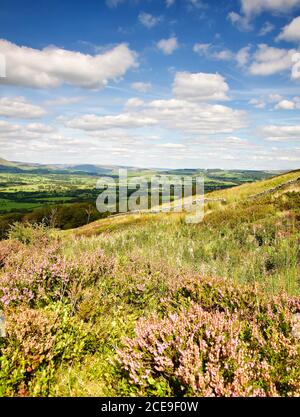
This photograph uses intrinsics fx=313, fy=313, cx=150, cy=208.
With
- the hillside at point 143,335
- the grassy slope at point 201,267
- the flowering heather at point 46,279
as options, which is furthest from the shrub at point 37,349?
the flowering heather at point 46,279

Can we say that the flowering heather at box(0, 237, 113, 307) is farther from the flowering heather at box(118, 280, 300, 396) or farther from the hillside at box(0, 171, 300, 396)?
the flowering heather at box(118, 280, 300, 396)

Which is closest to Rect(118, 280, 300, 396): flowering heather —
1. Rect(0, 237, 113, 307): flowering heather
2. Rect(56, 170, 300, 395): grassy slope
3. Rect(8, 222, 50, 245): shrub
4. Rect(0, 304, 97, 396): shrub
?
Rect(56, 170, 300, 395): grassy slope

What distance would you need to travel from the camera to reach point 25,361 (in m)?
3.43

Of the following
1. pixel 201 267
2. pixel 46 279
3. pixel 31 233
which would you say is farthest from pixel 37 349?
pixel 31 233

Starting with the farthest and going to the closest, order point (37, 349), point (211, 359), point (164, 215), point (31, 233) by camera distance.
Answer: point (164, 215), point (31, 233), point (37, 349), point (211, 359)

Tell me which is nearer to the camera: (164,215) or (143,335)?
(143,335)

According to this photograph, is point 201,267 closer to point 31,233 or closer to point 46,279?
point 46,279

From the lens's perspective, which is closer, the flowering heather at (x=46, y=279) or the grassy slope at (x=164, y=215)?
the flowering heather at (x=46, y=279)

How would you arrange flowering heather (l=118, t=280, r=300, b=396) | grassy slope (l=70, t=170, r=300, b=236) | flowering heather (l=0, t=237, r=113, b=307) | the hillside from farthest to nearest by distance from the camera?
grassy slope (l=70, t=170, r=300, b=236) < flowering heather (l=0, t=237, r=113, b=307) < the hillside < flowering heather (l=118, t=280, r=300, b=396)

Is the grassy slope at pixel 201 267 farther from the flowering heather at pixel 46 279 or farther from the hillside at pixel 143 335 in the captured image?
the flowering heather at pixel 46 279

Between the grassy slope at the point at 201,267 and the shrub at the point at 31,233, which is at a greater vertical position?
the grassy slope at the point at 201,267

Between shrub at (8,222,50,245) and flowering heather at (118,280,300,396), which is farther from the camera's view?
shrub at (8,222,50,245)

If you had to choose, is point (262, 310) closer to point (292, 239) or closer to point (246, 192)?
point (292, 239)

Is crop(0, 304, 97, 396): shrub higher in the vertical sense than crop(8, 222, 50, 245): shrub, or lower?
higher
